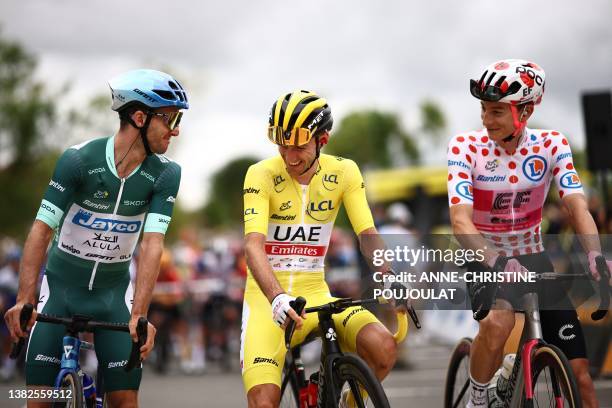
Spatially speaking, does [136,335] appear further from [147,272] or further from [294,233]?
[294,233]

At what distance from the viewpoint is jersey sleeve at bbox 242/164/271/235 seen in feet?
19.3

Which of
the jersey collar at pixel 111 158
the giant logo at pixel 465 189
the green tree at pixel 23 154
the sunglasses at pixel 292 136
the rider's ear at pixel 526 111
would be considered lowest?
the giant logo at pixel 465 189

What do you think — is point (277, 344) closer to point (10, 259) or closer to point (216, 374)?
point (216, 374)

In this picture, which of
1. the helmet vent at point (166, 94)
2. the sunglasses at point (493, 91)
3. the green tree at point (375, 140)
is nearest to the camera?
the helmet vent at point (166, 94)

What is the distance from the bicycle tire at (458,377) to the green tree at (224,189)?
12414cm

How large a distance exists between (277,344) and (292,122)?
131cm

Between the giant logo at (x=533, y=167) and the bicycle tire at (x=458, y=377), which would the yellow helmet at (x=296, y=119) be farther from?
the bicycle tire at (x=458, y=377)

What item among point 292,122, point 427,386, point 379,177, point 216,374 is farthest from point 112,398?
point 379,177

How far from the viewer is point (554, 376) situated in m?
5.41

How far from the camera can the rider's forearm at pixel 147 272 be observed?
5.42 metres

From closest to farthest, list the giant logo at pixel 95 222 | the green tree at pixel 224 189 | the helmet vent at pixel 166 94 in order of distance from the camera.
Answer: the helmet vent at pixel 166 94, the giant logo at pixel 95 222, the green tree at pixel 224 189

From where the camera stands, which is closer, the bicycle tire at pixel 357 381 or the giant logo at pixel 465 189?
the bicycle tire at pixel 357 381

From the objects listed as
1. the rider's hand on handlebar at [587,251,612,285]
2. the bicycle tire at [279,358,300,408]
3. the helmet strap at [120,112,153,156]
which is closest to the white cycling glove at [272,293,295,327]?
the bicycle tire at [279,358,300,408]

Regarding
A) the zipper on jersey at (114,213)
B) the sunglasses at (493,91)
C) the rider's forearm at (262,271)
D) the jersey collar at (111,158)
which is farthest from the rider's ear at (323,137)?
the zipper on jersey at (114,213)
